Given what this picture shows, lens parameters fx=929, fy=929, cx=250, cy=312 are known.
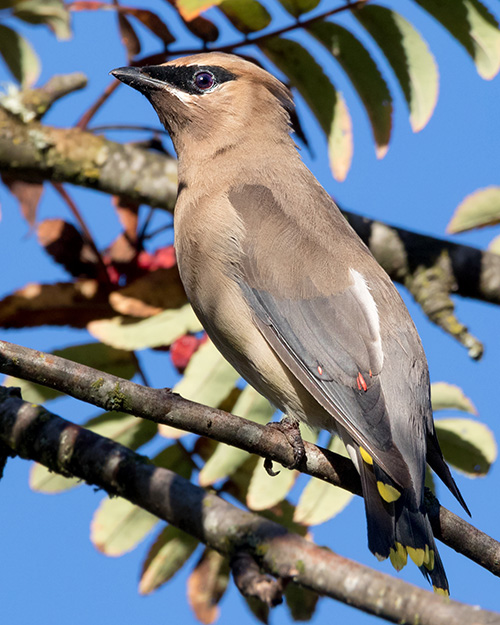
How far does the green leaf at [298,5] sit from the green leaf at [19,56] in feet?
5.04

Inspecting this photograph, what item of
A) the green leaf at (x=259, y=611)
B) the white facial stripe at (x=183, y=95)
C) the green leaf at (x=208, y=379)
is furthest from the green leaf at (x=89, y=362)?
the white facial stripe at (x=183, y=95)

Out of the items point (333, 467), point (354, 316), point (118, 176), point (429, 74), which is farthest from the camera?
point (118, 176)

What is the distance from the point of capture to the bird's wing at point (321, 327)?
3.29 metres

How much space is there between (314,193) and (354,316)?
30.8 inches

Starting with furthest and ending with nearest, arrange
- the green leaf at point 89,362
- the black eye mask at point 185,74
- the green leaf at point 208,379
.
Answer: the black eye mask at point 185,74 → the green leaf at point 89,362 → the green leaf at point 208,379

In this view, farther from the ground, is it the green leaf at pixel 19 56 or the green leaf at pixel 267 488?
the green leaf at pixel 19 56

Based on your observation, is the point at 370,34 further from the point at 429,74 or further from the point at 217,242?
the point at 217,242

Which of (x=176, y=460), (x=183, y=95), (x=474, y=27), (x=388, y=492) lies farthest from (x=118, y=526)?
(x=474, y=27)

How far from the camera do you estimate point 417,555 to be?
3.05m

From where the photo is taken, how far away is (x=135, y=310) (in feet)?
13.7

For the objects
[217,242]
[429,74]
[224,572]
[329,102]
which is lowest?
[224,572]

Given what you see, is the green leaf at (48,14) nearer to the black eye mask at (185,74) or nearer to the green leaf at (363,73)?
the black eye mask at (185,74)

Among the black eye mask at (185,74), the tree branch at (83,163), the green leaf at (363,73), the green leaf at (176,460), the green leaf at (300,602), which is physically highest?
the green leaf at (363,73)

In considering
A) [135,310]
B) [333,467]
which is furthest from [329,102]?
[333,467]
